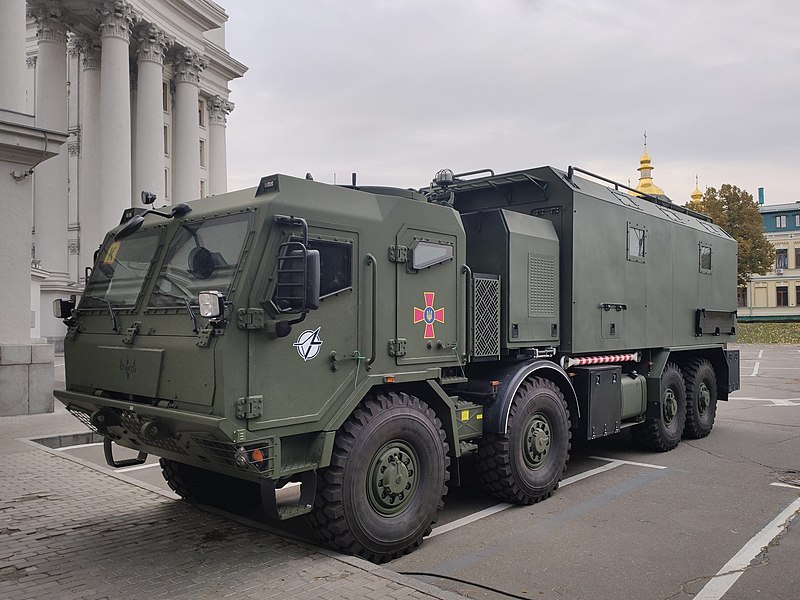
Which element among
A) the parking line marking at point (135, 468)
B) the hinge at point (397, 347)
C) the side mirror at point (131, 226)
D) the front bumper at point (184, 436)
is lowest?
the parking line marking at point (135, 468)

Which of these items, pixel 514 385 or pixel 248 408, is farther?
pixel 514 385

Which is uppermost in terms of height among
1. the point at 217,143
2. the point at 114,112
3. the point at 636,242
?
the point at 217,143

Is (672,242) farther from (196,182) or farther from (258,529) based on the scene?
(196,182)

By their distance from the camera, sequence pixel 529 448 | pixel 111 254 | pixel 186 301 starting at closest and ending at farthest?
pixel 186 301
pixel 111 254
pixel 529 448

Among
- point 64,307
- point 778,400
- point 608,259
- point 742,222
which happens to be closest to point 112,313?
point 64,307

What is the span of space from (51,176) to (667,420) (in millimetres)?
32192

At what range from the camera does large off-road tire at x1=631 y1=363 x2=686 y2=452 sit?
9.24 meters

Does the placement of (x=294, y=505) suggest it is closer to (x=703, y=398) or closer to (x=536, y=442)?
(x=536, y=442)

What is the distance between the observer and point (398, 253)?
18.2 feet

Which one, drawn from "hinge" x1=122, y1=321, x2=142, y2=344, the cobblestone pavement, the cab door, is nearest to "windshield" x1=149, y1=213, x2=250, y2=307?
"hinge" x1=122, y1=321, x2=142, y2=344

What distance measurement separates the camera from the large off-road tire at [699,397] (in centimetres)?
1014

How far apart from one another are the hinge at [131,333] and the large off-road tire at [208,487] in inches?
66.6

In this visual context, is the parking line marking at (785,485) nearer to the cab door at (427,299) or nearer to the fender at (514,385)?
the fender at (514,385)

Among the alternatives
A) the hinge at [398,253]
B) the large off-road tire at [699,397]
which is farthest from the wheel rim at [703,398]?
the hinge at [398,253]
